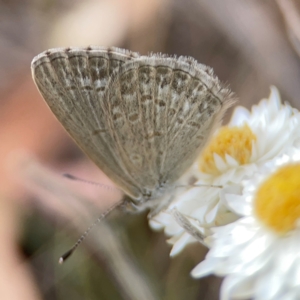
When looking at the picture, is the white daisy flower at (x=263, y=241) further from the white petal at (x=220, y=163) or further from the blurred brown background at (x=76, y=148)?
the blurred brown background at (x=76, y=148)

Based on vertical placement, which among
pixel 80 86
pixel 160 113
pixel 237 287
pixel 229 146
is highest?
pixel 80 86

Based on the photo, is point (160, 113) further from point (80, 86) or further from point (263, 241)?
point (263, 241)

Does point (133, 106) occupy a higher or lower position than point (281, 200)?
→ higher

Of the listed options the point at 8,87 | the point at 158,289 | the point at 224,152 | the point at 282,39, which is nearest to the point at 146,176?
the point at 224,152

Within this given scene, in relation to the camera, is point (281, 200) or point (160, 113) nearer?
point (281, 200)

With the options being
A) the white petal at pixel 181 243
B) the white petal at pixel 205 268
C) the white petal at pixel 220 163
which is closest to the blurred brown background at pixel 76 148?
the white petal at pixel 181 243

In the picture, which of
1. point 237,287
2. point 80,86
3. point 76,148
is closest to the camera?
point 237,287

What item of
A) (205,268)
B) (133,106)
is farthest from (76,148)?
(205,268)
